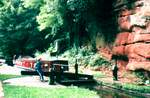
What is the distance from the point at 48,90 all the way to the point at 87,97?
3.51 m

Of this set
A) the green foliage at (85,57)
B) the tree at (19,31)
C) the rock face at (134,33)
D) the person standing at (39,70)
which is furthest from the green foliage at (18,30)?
the person standing at (39,70)

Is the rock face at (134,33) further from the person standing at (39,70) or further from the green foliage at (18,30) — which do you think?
the green foliage at (18,30)

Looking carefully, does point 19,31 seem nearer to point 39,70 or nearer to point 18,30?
point 18,30

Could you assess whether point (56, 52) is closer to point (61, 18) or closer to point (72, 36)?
point (72, 36)

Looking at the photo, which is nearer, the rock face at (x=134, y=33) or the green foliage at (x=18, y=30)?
the rock face at (x=134, y=33)

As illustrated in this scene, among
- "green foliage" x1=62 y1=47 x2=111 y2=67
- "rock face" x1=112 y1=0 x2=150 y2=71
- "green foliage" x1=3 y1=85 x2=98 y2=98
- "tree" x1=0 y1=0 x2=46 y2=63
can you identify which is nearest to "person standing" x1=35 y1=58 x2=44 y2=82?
"green foliage" x1=3 y1=85 x2=98 y2=98

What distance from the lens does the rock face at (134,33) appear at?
102 ft

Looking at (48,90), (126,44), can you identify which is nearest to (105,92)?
(48,90)

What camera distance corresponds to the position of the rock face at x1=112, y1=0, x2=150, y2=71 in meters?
30.9

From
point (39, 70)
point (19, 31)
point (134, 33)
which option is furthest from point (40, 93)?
point (19, 31)

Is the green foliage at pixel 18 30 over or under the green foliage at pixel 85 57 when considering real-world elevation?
over

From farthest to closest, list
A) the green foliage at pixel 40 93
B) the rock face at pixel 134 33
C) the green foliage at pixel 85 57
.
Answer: the green foliage at pixel 85 57, the rock face at pixel 134 33, the green foliage at pixel 40 93

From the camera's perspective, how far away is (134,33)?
32.8 metres

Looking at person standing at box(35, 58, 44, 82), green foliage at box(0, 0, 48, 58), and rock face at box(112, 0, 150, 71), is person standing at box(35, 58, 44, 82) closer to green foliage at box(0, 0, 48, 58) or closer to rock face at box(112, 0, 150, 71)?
rock face at box(112, 0, 150, 71)
